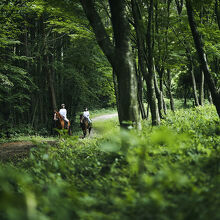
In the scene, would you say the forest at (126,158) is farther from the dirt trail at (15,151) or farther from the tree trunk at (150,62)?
the dirt trail at (15,151)

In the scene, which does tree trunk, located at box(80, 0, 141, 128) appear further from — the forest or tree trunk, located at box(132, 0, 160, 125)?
tree trunk, located at box(132, 0, 160, 125)

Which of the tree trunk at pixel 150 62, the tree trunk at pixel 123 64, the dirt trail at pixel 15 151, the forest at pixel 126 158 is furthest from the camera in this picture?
the dirt trail at pixel 15 151

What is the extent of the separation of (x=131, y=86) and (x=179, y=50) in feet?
33.2

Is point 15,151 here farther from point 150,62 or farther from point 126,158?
point 126,158

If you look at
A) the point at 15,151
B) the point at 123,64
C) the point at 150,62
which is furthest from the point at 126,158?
the point at 15,151

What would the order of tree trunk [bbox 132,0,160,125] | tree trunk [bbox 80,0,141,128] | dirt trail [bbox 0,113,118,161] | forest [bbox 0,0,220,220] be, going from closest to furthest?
forest [bbox 0,0,220,220] < tree trunk [bbox 80,0,141,128] < tree trunk [bbox 132,0,160,125] < dirt trail [bbox 0,113,118,161]

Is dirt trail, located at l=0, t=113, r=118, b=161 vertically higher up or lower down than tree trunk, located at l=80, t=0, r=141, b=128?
lower down

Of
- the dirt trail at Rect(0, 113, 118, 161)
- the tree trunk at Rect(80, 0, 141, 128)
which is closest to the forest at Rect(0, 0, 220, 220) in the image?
the tree trunk at Rect(80, 0, 141, 128)

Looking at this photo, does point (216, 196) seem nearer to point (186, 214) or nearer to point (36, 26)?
point (186, 214)

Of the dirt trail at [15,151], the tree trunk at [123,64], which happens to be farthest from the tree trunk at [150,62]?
the dirt trail at [15,151]

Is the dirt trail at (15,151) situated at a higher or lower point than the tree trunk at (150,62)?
lower

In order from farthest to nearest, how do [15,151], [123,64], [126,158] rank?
[15,151]
[123,64]
[126,158]

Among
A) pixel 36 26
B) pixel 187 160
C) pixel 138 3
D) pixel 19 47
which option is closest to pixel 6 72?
pixel 19 47

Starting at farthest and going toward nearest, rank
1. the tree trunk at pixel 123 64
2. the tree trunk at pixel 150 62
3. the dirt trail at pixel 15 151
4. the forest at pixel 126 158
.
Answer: the dirt trail at pixel 15 151 < the tree trunk at pixel 150 62 < the tree trunk at pixel 123 64 < the forest at pixel 126 158
